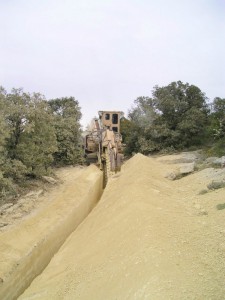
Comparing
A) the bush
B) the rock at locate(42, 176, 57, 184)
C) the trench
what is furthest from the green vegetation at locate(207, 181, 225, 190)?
the rock at locate(42, 176, 57, 184)

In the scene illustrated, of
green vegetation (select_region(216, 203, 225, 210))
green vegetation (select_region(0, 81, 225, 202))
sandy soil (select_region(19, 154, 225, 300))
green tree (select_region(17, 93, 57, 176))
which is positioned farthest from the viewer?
green vegetation (select_region(0, 81, 225, 202))

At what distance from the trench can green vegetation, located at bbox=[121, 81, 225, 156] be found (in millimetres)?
15938

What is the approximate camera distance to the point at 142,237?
28.2ft

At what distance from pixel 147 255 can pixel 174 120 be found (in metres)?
27.3

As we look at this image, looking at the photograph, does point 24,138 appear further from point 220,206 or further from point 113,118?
point 113,118

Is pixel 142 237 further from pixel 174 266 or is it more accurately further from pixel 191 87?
pixel 191 87

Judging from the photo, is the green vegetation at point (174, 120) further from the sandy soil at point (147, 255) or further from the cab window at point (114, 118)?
the sandy soil at point (147, 255)

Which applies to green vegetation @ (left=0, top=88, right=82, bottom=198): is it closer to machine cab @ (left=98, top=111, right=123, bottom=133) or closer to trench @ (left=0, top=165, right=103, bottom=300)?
trench @ (left=0, top=165, right=103, bottom=300)

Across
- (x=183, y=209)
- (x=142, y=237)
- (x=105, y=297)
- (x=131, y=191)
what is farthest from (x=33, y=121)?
(x=105, y=297)

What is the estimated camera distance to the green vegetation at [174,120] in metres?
32.1

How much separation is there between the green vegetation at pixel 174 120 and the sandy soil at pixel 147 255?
19.7m

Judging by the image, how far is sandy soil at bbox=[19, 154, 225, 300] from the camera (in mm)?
6383

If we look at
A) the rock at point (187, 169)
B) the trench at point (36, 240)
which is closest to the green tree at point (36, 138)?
the trench at point (36, 240)

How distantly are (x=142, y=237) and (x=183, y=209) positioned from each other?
3.28 metres
